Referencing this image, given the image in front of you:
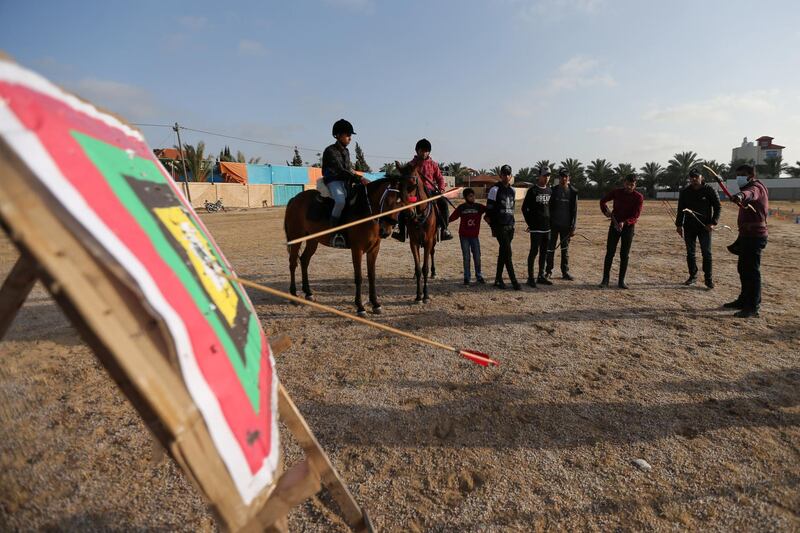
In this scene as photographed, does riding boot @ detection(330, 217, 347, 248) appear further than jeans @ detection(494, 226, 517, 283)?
No

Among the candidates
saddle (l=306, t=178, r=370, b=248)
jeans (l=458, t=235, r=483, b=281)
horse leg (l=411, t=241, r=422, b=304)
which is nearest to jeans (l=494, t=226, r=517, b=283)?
jeans (l=458, t=235, r=483, b=281)

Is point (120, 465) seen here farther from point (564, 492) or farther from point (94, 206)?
point (564, 492)

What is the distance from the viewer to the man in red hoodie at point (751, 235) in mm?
5219

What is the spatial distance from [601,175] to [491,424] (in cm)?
5401

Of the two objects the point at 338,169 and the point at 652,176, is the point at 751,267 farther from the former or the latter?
the point at 652,176

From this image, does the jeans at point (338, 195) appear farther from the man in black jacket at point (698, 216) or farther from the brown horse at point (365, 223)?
the man in black jacket at point (698, 216)

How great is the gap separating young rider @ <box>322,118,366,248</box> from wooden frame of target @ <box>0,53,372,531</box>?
14.0ft

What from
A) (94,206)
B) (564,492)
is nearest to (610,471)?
(564,492)

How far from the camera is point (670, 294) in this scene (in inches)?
262

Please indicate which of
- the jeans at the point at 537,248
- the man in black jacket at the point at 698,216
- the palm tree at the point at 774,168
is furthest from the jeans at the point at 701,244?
the palm tree at the point at 774,168

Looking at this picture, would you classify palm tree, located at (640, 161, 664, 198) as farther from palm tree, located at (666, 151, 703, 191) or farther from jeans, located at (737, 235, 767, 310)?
jeans, located at (737, 235, 767, 310)

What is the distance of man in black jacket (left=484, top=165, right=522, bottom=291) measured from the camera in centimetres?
707

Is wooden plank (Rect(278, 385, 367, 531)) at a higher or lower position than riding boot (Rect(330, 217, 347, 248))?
lower

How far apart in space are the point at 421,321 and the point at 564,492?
3213 millimetres
